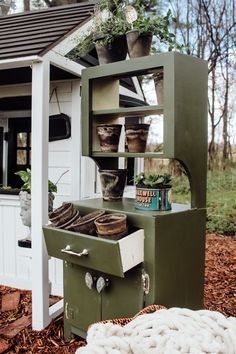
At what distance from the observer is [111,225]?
2070 mm

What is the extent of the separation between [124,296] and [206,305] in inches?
53.9

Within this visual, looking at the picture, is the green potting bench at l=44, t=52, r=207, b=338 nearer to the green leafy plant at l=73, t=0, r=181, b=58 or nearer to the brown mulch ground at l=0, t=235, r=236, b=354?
the brown mulch ground at l=0, t=235, r=236, b=354

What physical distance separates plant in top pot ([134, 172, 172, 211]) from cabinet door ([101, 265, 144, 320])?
1.31 feet

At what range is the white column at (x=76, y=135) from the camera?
11.1 ft

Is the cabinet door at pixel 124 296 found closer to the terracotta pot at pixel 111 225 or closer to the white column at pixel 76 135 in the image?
the terracotta pot at pixel 111 225

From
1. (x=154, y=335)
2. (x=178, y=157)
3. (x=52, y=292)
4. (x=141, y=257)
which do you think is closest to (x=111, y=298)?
(x=141, y=257)

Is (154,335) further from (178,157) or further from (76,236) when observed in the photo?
(178,157)

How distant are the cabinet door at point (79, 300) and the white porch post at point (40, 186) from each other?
24cm

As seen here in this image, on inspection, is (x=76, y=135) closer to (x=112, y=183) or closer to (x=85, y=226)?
(x=112, y=183)

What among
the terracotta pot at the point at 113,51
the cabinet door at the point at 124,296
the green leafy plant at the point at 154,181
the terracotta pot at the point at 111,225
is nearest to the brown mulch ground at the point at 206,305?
the cabinet door at the point at 124,296

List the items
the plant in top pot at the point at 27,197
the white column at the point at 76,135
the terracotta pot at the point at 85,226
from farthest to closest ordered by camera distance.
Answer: the white column at the point at 76,135
the plant in top pot at the point at 27,197
the terracotta pot at the point at 85,226

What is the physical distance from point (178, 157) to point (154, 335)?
1212 mm

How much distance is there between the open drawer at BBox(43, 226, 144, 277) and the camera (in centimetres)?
199

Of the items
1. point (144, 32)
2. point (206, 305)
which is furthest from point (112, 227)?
point (206, 305)
